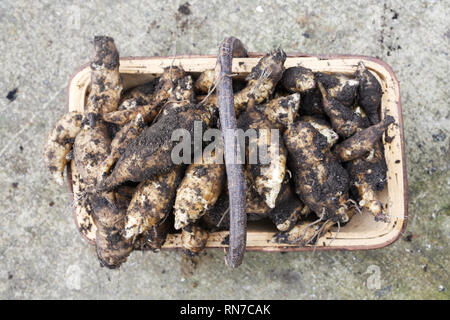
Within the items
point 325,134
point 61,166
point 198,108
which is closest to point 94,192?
point 61,166

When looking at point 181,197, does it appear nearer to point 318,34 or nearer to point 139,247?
point 139,247

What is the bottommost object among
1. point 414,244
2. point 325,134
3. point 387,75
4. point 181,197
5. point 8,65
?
point 414,244

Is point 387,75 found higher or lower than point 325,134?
higher

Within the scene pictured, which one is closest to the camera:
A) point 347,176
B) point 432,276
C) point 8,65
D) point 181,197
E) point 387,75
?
point 181,197

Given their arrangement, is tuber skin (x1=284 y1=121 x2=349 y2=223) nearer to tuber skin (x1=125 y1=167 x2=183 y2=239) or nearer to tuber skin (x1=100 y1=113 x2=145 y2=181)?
tuber skin (x1=125 y1=167 x2=183 y2=239)

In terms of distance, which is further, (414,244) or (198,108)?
(414,244)

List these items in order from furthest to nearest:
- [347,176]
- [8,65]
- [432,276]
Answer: [8,65]
[432,276]
[347,176]
